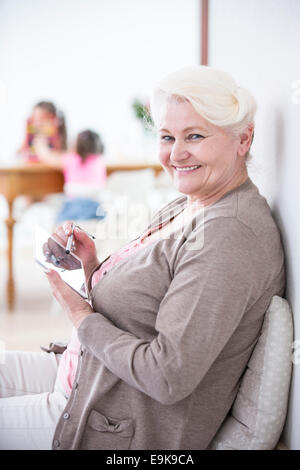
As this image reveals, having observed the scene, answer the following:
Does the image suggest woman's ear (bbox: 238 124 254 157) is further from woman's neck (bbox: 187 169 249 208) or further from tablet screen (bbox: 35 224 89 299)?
tablet screen (bbox: 35 224 89 299)

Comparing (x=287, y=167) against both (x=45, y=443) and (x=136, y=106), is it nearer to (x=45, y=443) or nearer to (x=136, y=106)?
(x=45, y=443)

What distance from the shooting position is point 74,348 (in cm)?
128

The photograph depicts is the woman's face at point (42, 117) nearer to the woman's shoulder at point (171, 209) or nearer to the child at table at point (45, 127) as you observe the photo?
the child at table at point (45, 127)

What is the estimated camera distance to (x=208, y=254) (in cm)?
101

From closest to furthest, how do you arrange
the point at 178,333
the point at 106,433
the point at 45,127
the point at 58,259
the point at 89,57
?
1. the point at 178,333
2. the point at 106,433
3. the point at 58,259
4. the point at 45,127
5. the point at 89,57

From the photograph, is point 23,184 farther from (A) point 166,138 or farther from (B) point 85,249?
(A) point 166,138

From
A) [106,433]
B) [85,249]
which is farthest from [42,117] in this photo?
[106,433]

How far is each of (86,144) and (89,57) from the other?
70.6 inches

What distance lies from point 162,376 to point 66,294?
0.30m

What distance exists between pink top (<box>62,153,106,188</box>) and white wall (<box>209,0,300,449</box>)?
2414 millimetres

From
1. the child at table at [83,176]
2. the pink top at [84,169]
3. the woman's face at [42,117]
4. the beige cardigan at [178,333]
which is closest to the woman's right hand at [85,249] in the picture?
the beige cardigan at [178,333]

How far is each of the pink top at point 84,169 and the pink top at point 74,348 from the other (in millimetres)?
2574

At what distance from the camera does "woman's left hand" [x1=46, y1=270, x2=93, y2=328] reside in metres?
1.13
